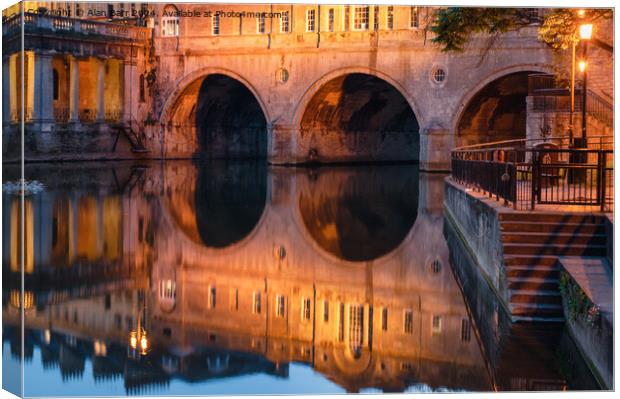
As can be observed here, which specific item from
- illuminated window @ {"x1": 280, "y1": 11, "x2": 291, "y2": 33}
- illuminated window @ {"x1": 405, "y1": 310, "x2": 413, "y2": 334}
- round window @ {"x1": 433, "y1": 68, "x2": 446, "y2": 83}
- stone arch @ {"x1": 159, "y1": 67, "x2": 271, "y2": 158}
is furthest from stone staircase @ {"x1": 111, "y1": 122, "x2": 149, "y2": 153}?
illuminated window @ {"x1": 405, "y1": 310, "x2": 413, "y2": 334}

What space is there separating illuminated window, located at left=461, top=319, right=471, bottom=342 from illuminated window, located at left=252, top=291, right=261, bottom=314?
230cm

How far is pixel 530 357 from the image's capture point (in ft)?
34.6

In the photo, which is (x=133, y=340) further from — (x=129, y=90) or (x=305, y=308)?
(x=129, y=90)

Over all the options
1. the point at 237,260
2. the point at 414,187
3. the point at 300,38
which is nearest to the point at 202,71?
the point at 300,38

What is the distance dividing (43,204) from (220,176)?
48.4 ft

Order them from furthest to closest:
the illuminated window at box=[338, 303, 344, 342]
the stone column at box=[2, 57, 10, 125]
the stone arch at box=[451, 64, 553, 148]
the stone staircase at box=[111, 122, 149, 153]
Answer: the stone staircase at box=[111, 122, 149, 153]
the stone column at box=[2, 57, 10, 125]
the stone arch at box=[451, 64, 553, 148]
the illuminated window at box=[338, 303, 344, 342]

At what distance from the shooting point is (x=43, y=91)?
150 feet

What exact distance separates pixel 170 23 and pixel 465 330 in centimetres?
4072

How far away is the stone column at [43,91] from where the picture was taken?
149 feet

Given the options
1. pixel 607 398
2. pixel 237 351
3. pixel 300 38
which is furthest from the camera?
pixel 300 38

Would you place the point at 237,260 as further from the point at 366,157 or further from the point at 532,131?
the point at 366,157

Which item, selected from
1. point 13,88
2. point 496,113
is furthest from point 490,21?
point 13,88

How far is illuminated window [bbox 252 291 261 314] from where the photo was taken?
42.0ft

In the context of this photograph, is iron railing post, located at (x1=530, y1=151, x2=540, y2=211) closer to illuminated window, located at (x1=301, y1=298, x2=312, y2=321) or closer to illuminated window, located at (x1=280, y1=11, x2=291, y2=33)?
illuminated window, located at (x1=301, y1=298, x2=312, y2=321)
